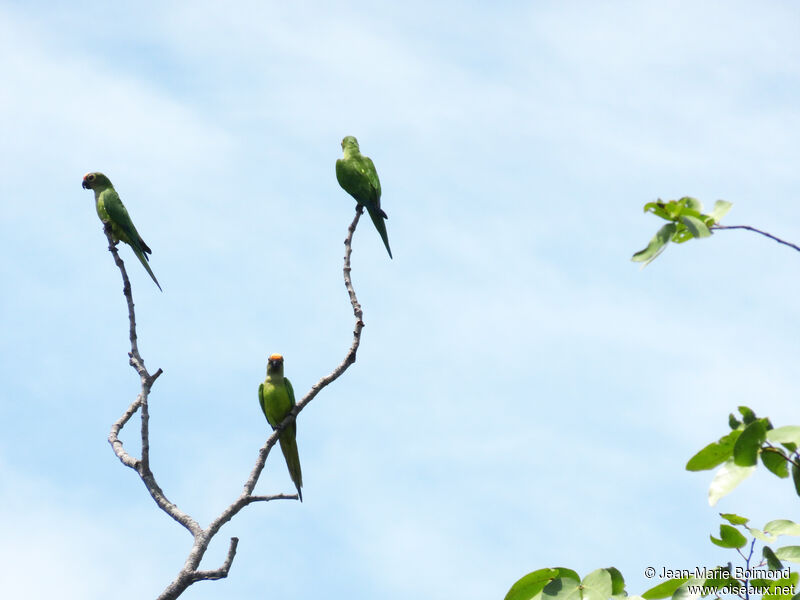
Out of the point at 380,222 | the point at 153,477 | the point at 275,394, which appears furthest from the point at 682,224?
the point at 380,222

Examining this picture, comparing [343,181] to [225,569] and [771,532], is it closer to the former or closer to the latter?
[225,569]

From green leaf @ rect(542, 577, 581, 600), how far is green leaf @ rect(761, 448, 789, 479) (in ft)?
2.11

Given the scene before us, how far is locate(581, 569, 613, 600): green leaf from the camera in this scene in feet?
7.63

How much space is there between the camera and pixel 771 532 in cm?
253

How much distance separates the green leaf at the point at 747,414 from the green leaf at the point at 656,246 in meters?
0.47

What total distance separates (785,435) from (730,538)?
0.72 m

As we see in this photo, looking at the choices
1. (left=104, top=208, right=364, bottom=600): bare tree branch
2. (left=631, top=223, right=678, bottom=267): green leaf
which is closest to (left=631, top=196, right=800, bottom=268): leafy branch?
(left=631, top=223, right=678, bottom=267): green leaf

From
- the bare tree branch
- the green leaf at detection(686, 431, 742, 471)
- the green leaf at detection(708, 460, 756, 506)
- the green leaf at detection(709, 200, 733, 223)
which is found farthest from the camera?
the bare tree branch

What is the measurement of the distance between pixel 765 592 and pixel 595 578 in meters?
0.58

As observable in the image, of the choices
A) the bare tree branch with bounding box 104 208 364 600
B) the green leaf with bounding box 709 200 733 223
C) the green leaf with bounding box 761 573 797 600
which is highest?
the bare tree branch with bounding box 104 208 364 600

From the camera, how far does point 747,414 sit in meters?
2.18

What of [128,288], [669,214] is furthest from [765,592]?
[128,288]

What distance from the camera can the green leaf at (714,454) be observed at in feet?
6.92

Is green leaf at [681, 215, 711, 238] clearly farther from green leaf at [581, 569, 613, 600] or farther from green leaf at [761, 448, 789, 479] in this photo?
green leaf at [581, 569, 613, 600]
